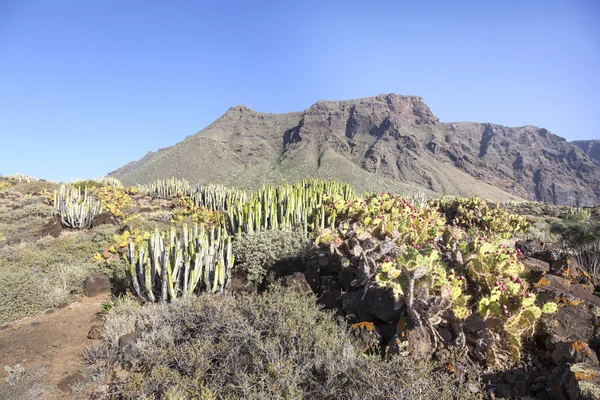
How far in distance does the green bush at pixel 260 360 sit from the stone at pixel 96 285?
2.47m

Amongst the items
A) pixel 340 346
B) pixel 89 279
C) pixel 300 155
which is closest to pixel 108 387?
pixel 340 346

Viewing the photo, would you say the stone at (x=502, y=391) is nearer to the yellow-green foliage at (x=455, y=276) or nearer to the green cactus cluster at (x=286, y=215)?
the yellow-green foliage at (x=455, y=276)

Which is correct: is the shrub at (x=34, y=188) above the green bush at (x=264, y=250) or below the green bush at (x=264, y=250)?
above

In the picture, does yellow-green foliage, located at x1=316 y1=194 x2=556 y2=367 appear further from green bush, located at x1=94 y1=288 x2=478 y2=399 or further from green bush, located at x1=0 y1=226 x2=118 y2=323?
green bush, located at x1=0 y1=226 x2=118 y2=323

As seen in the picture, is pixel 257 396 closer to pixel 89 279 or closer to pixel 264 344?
pixel 264 344

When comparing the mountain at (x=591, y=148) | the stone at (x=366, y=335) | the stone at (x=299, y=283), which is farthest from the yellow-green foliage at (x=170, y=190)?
the mountain at (x=591, y=148)

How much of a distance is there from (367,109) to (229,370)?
86.4 meters

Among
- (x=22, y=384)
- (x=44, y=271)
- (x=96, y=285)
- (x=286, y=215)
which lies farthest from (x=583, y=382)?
(x=44, y=271)

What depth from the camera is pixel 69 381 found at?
3.62 meters

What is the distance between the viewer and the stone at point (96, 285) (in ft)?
20.7

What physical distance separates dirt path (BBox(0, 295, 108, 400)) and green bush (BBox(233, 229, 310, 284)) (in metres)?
2.52

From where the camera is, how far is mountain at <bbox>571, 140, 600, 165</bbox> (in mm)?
112500

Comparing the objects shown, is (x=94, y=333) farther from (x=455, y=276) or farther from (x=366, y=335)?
(x=455, y=276)

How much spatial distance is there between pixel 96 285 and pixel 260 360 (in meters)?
4.92
